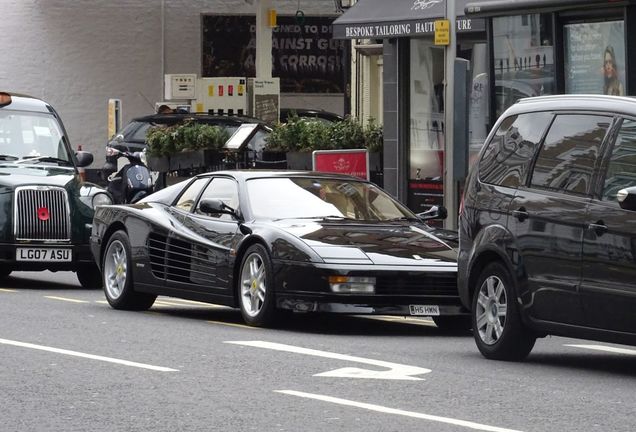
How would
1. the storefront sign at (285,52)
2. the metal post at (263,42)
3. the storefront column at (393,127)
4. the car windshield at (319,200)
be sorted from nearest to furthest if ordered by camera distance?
1. the car windshield at (319,200)
2. the storefront column at (393,127)
3. the metal post at (263,42)
4. the storefront sign at (285,52)

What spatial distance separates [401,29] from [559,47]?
4.93 m

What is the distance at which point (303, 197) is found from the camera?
49.2ft

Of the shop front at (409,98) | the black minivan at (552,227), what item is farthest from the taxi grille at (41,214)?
the black minivan at (552,227)

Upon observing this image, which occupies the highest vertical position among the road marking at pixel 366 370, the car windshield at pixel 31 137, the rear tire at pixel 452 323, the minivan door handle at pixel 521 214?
the car windshield at pixel 31 137

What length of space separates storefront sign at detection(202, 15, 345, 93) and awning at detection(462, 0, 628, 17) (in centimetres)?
2529

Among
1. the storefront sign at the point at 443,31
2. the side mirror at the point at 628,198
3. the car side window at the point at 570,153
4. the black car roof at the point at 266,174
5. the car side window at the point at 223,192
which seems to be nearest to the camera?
the side mirror at the point at 628,198

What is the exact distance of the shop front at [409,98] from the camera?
24.1 meters

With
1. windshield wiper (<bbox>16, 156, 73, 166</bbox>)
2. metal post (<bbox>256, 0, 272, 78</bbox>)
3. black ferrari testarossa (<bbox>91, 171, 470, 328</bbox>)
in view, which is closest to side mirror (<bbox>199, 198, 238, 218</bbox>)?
black ferrari testarossa (<bbox>91, 171, 470, 328</bbox>)

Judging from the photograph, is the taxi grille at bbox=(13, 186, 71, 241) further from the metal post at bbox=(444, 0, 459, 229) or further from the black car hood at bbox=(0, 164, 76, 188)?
the metal post at bbox=(444, 0, 459, 229)

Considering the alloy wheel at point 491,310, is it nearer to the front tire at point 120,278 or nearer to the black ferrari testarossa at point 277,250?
the black ferrari testarossa at point 277,250

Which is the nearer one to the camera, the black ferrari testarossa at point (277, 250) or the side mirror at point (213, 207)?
the black ferrari testarossa at point (277, 250)

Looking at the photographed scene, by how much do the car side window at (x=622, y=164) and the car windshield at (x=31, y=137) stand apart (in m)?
10.4

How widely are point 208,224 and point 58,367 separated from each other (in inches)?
160

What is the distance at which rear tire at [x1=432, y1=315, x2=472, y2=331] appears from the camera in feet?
47.2
